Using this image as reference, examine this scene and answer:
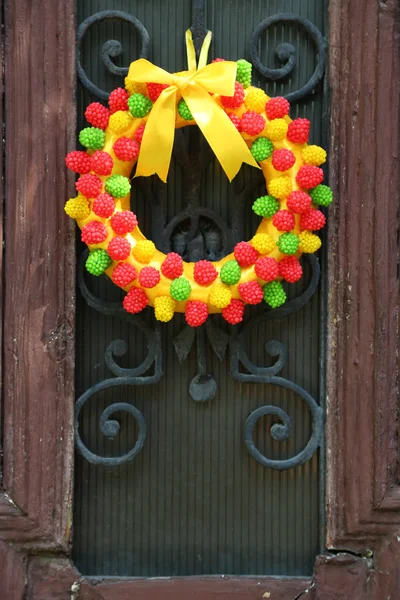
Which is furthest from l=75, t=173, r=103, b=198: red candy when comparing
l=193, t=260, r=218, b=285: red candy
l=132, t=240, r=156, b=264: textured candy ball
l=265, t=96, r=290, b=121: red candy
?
l=265, t=96, r=290, b=121: red candy

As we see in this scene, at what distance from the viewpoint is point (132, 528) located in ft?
4.56

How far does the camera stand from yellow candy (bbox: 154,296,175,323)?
1250mm

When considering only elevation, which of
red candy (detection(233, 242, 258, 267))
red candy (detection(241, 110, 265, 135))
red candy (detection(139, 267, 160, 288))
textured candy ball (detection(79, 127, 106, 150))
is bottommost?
red candy (detection(139, 267, 160, 288))

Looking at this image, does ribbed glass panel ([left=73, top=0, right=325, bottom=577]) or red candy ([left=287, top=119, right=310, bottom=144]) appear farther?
ribbed glass panel ([left=73, top=0, right=325, bottom=577])

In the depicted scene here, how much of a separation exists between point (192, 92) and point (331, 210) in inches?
13.1

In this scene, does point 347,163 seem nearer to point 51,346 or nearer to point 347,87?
point 347,87

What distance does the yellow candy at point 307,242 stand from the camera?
1.27 m

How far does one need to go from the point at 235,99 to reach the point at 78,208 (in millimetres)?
327

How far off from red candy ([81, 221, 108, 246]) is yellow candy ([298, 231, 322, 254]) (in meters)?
0.34

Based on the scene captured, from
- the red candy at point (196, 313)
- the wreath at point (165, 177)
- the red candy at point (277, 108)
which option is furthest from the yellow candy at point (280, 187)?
the red candy at point (196, 313)

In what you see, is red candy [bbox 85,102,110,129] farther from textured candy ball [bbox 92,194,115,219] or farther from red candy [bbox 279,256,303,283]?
red candy [bbox 279,256,303,283]

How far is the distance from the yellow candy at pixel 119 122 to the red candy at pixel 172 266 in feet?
0.76

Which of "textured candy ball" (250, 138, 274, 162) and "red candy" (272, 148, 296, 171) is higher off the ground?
"textured candy ball" (250, 138, 274, 162)

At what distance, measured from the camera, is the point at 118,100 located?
4.19 feet
